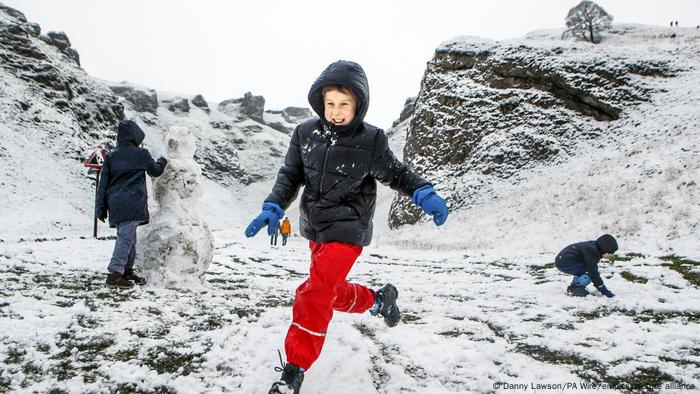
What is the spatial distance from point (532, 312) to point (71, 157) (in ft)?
98.5

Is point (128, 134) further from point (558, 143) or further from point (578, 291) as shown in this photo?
point (558, 143)

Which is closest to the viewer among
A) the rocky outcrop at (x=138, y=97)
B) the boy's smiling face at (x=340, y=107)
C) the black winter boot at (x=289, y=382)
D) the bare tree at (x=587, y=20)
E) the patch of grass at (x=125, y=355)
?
the black winter boot at (x=289, y=382)

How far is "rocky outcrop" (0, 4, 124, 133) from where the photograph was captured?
2845cm

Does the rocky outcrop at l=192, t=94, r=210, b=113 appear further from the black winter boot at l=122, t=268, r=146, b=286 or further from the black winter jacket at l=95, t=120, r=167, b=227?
the black winter boot at l=122, t=268, r=146, b=286

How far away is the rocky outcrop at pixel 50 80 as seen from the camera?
1120 inches

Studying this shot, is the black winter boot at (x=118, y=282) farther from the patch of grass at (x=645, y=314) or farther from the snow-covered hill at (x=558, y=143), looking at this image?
the snow-covered hill at (x=558, y=143)

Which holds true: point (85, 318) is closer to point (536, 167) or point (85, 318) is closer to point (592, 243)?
point (592, 243)

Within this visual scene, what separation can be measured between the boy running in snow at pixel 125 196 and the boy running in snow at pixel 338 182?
2.82 meters

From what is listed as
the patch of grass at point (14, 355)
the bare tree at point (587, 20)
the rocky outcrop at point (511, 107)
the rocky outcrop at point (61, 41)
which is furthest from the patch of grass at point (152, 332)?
the rocky outcrop at point (61, 41)

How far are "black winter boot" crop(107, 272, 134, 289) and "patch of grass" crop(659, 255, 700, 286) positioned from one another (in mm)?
8156

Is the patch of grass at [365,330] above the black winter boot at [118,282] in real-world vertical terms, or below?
above

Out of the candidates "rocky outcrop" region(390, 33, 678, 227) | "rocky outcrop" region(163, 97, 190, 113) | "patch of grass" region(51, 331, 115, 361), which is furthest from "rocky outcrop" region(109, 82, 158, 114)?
"patch of grass" region(51, 331, 115, 361)

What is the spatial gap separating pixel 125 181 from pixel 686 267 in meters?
9.82

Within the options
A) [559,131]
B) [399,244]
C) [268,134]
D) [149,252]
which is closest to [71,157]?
[399,244]
